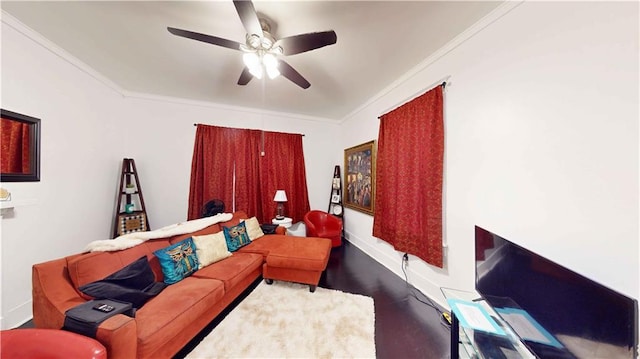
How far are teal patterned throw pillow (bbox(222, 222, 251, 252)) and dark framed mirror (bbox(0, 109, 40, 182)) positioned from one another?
1764 millimetres

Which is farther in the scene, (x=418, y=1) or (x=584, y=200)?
(x=418, y=1)

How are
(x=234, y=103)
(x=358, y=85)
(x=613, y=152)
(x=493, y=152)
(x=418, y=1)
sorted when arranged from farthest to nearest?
(x=234, y=103), (x=358, y=85), (x=493, y=152), (x=418, y=1), (x=613, y=152)

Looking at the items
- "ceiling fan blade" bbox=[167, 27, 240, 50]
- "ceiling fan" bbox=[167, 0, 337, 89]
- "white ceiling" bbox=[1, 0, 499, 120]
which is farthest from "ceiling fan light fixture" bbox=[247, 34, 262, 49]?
"white ceiling" bbox=[1, 0, 499, 120]

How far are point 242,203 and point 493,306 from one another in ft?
11.4

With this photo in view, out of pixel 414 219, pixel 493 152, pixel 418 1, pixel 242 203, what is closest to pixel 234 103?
pixel 242 203

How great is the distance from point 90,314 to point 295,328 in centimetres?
134

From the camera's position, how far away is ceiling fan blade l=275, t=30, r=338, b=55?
139 centimetres

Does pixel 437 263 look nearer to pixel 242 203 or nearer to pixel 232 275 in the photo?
pixel 232 275

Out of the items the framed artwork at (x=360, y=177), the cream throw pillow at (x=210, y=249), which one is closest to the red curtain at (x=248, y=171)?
the framed artwork at (x=360, y=177)

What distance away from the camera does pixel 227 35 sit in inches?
72.0

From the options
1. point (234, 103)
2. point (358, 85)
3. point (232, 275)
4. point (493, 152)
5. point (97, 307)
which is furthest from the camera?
point (234, 103)

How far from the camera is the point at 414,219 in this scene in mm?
2250

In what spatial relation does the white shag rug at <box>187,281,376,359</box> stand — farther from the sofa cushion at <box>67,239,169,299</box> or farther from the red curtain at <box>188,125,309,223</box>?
the red curtain at <box>188,125,309,223</box>

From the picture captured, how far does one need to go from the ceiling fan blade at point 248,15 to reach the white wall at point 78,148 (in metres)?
2.11
